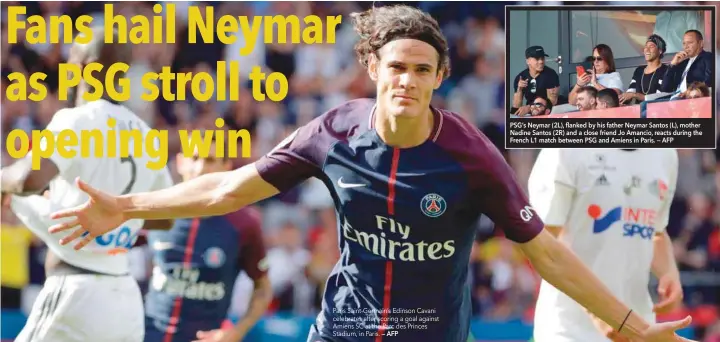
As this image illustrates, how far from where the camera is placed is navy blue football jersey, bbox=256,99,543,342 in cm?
404

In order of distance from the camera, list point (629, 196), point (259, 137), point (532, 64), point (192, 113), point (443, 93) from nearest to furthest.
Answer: point (629, 196)
point (532, 64)
point (192, 113)
point (259, 137)
point (443, 93)

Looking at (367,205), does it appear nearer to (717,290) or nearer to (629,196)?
(629,196)

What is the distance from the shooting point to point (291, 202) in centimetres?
718

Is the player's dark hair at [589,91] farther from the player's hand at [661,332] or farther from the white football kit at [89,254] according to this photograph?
the white football kit at [89,254]

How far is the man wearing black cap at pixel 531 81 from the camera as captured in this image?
5.82m

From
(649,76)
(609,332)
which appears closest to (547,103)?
(649,76)

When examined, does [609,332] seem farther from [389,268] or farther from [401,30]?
[401,30]

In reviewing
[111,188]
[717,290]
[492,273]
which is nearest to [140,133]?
[111,188]

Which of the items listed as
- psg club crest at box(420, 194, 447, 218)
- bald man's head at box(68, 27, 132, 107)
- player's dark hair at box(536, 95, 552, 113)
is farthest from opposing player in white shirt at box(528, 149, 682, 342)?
bald man's head at box(68, 27, 132, 107)

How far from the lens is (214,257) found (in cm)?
611

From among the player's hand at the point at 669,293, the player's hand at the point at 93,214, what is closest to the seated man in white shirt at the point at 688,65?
the player's hand at the point at 669,293

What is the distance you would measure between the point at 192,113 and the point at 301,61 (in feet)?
2.57

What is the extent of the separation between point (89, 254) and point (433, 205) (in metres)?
1.92

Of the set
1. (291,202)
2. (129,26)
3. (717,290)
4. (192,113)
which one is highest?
(129,26)
